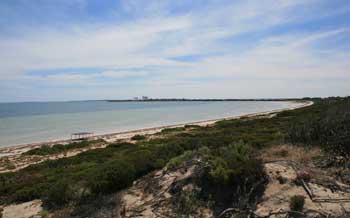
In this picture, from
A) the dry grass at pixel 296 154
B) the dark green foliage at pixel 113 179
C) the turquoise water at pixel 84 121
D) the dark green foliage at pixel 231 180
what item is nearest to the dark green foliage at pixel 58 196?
the dark green foliage at pixel 113 179

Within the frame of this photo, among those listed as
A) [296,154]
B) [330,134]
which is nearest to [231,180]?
[296,154]

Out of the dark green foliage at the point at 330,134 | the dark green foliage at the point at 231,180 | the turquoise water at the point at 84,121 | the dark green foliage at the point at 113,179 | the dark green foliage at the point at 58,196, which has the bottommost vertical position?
the turquoise water at the point at 84,121

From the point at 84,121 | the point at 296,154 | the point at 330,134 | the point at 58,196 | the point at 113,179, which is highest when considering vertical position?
the point at 330,134

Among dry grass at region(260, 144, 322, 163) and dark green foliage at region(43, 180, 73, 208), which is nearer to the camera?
dark green foliage at region(43, 180, 73, 208)

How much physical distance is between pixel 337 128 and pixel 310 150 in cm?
108

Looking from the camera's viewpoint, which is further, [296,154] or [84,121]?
[84,121]

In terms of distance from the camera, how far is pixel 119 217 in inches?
244

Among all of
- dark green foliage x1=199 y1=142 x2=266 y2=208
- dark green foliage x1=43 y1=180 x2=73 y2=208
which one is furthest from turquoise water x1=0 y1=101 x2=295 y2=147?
dark green foliage x1=199 y1=142 x2=266 y2=208

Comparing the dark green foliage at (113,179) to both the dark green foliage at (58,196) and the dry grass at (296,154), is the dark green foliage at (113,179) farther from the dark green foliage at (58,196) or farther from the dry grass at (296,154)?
the dry grass at (296,154)

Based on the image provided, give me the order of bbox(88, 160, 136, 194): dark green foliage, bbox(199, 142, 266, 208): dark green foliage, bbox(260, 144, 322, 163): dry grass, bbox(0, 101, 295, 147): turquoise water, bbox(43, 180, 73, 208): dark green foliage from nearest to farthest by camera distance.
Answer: bbox(199, 142, 266, 208): dark green foliage, bbox(43, 180, 73, 208): dark green foliage, bbox(88, 160, 136, 194): dark green foliage, bbox(260, 144, 322, 163): dry grass, bbox(0, 101, 295, 147): turquoise water

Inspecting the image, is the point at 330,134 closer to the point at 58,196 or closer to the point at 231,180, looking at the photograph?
the point at 231,180

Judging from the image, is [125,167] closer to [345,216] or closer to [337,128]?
[345,216]

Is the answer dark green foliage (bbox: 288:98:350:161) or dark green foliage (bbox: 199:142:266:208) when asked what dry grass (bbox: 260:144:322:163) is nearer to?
dark green foliage (bbox: 288:98:350:161)

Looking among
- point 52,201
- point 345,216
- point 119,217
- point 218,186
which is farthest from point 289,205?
point 52,201
